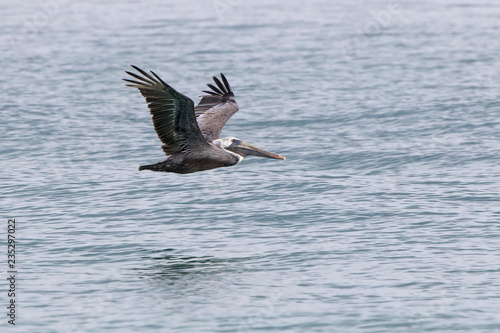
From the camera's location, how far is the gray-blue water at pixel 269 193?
16.3 m

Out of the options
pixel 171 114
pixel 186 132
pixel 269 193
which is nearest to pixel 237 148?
pixel 186 132

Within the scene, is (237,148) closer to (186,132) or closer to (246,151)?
(246,151)

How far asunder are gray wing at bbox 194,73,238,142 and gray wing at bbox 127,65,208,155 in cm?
140

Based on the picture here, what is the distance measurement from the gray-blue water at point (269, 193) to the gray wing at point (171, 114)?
2.48 metres

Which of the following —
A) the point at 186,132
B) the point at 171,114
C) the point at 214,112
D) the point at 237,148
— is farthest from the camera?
the point at 214,112

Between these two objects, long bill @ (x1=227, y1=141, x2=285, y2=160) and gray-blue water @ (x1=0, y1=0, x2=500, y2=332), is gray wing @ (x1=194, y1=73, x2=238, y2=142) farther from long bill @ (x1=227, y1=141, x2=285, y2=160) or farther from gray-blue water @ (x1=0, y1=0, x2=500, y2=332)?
gray-blue water @ (x1=0, y1=0, x2=500, y2=332)

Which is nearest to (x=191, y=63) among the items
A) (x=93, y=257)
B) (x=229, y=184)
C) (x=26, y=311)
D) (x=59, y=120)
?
(x=59, y=120)

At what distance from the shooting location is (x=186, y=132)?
17.3 metres

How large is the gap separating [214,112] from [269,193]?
467 cm

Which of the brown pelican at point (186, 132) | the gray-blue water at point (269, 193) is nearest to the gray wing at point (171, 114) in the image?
the brown pelican at point (186, 132)

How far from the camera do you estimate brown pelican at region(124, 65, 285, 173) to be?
53.8 ft

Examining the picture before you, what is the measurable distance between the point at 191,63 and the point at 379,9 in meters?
24.1

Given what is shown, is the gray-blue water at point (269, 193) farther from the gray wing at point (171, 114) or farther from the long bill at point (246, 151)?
the gray wing at point (171, 114)

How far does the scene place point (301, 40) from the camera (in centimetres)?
4962
